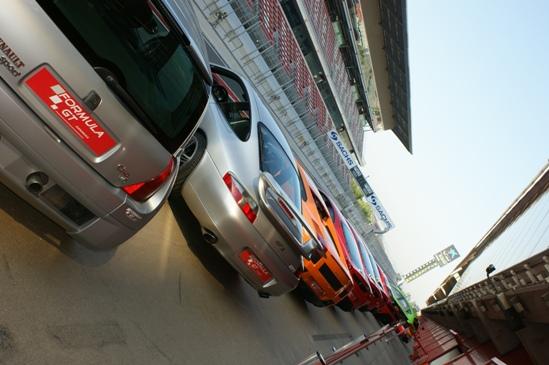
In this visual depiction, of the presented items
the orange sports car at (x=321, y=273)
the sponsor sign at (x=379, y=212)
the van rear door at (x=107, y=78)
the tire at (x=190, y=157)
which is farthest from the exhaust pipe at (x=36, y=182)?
the sponsor sign at (x=379, y=212)

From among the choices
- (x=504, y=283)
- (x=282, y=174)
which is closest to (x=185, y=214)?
(x=282, y=174)

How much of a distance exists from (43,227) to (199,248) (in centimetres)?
232

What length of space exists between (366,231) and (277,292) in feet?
177

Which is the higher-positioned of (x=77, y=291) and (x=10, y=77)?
(x=10, y=77)

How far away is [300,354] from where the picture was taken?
5867 mm

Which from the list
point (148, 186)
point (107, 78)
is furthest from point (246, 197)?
point (107, 78)

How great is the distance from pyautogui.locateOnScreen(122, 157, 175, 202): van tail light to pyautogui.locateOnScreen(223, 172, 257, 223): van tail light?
3.50 feet

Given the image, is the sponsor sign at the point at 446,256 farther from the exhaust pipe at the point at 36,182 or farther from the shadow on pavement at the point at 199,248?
the exhaust pipe at the point at 36,182

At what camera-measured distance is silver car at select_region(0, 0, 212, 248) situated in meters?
2.43

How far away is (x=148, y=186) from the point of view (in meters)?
3.30

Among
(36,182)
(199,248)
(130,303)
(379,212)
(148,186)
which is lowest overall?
(379,212)

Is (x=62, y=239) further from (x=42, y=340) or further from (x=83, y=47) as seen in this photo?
(x=83, y=47)

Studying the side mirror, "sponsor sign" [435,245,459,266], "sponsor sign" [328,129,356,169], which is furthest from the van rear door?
"sponsor sign" [435,245,459,266]

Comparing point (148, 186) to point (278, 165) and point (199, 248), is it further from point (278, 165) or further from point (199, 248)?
point (278, 165)
